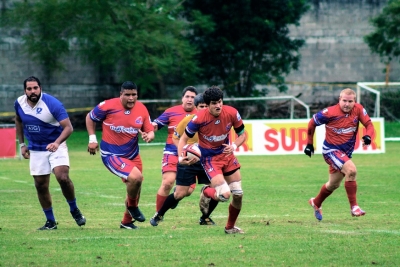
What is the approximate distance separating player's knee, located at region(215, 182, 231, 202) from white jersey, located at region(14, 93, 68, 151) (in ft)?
7.29

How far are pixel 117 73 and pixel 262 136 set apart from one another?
12.8m

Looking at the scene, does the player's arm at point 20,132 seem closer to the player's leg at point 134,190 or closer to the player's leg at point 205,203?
the player's leg at point 134,190

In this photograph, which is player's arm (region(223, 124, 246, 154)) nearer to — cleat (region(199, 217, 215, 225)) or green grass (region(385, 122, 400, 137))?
cleat (region(199, 217, 215, 225))

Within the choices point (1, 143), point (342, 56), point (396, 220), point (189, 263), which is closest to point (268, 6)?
point (342, 56)

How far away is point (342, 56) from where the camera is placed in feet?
145

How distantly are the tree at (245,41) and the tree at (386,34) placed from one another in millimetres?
3361

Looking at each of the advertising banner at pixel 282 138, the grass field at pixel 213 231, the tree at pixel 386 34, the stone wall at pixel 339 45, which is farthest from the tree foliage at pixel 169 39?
the grass field at pixel 213 231

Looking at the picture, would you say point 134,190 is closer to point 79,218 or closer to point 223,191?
point 79,218

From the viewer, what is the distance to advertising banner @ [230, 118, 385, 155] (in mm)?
27734

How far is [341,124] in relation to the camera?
1280 centimetres

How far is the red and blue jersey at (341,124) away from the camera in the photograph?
1280cm

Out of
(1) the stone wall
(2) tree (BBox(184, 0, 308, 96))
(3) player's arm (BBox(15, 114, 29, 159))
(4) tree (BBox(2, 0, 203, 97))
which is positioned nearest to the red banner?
(4) tree (BBox(2, 0, 203, 97))

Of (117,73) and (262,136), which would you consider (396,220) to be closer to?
(262,136)

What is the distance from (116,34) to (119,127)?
24.7m
